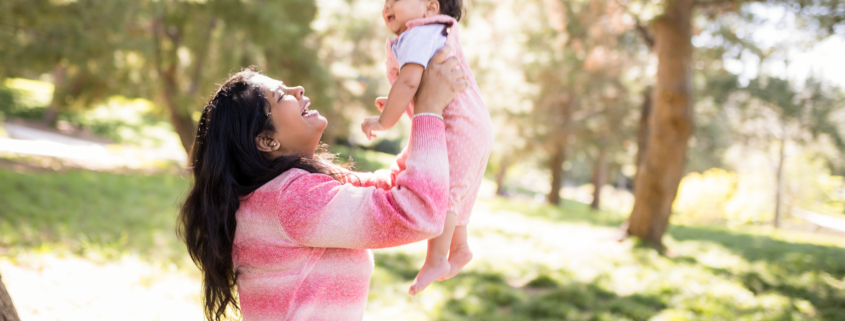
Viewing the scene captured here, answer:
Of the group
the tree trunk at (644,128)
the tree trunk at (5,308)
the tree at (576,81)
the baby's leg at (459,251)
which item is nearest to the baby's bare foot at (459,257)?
the baby's leg at (459,251)

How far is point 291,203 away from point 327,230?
0.42 ft

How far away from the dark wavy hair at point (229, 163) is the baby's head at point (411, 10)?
506mm

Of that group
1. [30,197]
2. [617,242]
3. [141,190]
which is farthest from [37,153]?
[617,242]

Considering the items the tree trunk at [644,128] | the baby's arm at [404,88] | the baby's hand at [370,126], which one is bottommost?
the tree trunk at [644,128]

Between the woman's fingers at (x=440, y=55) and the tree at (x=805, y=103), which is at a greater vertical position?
the woman's fingers at (x=440, y=55)

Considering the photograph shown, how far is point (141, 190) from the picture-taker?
10383 mm

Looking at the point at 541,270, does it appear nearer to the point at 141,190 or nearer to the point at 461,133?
the point at 461,133

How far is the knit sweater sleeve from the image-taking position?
1.32 metres

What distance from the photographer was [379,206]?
135 centimetres

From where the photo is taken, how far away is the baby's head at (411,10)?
1.69m

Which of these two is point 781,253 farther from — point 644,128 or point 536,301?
point 644,128

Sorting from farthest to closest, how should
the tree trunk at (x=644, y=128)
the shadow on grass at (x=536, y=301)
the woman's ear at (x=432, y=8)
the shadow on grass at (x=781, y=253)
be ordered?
the tree trunk at (x=644, y=128)
the shadow on grass at (x=781, y=253)
the shadow on grass at (x=536, y=301)
the woman's ear at (x=432, y=8)

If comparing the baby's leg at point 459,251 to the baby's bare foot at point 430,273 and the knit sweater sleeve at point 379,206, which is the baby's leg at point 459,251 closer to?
the baby's bare foot at point 430,273

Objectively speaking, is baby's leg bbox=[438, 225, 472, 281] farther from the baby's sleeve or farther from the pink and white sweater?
the baby's sleeve
